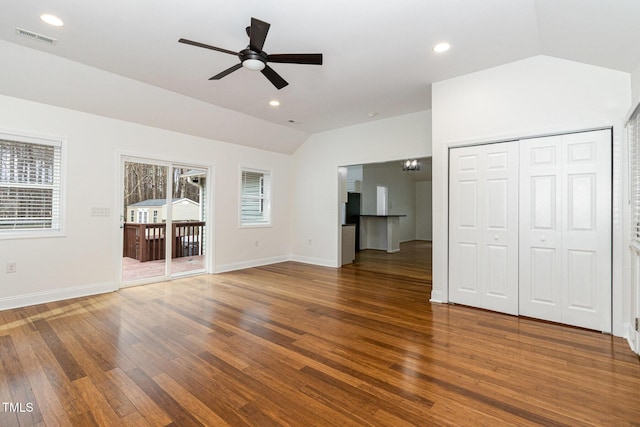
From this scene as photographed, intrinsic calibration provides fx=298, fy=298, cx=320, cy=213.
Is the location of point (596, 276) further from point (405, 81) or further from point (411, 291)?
point (405, 81)

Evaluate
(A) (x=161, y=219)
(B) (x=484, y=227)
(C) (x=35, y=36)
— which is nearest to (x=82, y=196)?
(A) (x=161, y=219)

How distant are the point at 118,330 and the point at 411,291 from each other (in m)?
3.79

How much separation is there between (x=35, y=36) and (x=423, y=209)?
11731 millimetres

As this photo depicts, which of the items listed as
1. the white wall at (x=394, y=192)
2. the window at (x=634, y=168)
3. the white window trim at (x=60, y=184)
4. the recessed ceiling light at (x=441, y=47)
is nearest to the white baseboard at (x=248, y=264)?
the white window trim at (x=60, y=184)

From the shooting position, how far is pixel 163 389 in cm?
204

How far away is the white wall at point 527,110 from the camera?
9.61 ft

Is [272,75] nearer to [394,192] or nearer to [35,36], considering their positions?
[35,36]

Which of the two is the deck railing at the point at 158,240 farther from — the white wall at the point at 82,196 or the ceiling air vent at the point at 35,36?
the ceiling air vent at the point at 35,36

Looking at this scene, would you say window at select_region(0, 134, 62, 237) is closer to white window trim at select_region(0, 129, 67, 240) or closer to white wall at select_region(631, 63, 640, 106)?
white window trim at select_region(0, 129, 67, 240)

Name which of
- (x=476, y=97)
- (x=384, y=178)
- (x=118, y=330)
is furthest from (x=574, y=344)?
(x=384, y=178)

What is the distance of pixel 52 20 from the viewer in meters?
2.70

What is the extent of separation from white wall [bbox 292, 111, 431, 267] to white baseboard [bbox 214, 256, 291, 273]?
43cm

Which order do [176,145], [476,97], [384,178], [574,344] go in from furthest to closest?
1. [384,178]
2. [176,145]
3. [476,97]
4. [574,344]

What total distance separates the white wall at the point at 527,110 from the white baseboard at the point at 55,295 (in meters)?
4.78
